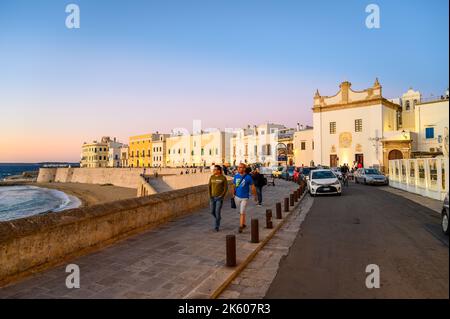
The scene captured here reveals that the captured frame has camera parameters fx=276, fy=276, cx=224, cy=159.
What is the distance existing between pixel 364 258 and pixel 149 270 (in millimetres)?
3821

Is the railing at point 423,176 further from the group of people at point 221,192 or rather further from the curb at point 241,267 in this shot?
the group of people at point 221,192

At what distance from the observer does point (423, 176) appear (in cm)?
1511

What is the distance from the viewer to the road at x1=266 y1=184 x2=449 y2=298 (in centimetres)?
356

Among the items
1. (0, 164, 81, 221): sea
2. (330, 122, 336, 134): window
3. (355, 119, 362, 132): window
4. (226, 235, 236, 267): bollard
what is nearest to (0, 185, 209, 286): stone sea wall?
(226, 235, 236, 267): bollard

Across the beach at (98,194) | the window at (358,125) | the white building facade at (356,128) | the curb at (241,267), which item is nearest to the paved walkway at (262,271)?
the curb at (241,267)

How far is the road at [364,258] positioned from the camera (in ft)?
11.7

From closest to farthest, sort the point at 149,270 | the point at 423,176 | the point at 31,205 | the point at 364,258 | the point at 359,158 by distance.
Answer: the point at 149,270 → the point at 364,258 → the point at 423,176 → the point at 31,205 → the point at 359,158

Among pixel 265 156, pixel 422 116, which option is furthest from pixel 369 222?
pixel 265 156

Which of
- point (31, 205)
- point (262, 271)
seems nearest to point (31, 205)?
point (31, 205)

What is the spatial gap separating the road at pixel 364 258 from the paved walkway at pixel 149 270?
1126 mm

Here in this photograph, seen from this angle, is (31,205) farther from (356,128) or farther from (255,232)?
(356,128)

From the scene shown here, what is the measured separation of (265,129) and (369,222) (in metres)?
56.2

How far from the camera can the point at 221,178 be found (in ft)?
24.8
